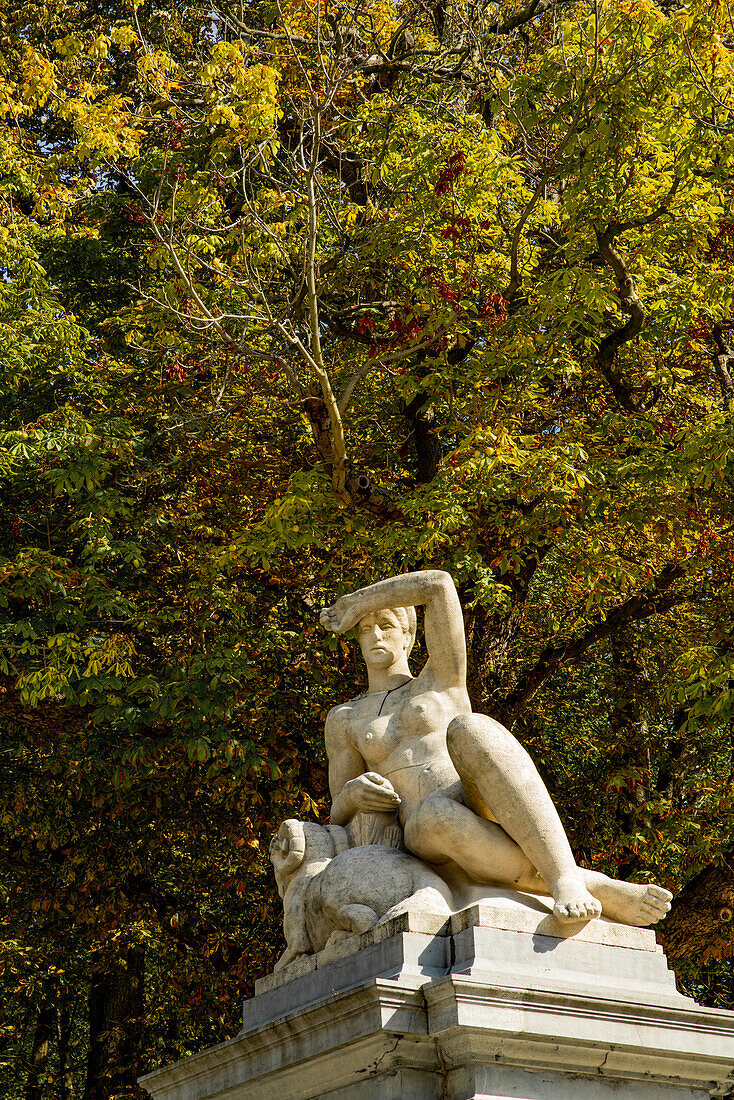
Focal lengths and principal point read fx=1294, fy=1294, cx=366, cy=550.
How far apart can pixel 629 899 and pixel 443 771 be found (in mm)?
970

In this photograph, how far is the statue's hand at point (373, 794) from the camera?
5.73 m

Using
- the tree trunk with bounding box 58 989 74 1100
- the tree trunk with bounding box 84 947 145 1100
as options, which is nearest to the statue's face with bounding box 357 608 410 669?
the tree trunk with bounding box 84 947 145 1100

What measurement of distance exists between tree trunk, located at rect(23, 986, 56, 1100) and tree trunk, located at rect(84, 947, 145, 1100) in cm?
90

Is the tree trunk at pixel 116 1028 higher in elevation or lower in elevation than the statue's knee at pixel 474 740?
higher

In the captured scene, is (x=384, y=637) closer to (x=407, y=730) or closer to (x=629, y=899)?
(x=407, y=730)

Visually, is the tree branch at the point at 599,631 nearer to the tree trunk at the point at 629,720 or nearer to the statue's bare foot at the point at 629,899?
the tree trunk at the point at 629,720

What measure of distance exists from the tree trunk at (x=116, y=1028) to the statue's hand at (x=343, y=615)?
7942 millimetres

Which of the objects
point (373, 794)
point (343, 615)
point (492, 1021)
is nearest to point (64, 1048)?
point (343, 615)

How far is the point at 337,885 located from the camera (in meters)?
5.43

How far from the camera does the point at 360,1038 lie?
15.6 feet

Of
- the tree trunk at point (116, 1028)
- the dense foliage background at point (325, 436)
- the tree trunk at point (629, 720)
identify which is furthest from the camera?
the tree trunk at point (116, 1028)

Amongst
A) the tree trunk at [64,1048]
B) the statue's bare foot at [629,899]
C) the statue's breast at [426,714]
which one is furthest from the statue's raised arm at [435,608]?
the tree trunk at [64,1048]

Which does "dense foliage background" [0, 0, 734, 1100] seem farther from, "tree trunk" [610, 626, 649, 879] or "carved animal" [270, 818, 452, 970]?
"carved animal" [270, 818, 452, 970]

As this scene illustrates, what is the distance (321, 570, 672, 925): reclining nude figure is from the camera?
525cm
